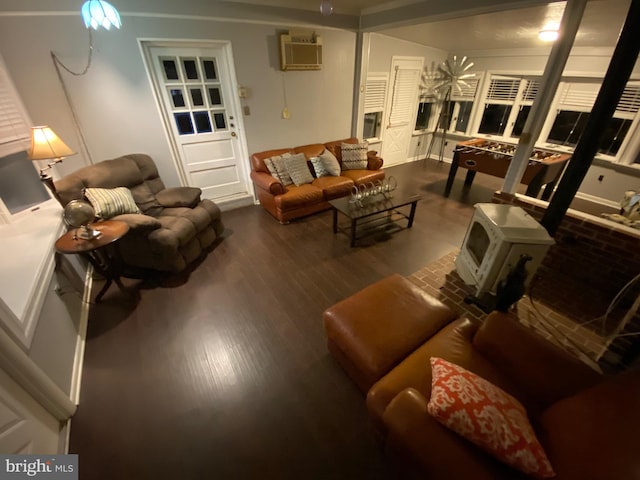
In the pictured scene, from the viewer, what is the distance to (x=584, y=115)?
418 centimetres

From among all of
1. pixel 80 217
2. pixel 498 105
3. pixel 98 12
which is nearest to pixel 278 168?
pixel 98 12

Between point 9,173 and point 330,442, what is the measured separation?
333 cm

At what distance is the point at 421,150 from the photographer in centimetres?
626

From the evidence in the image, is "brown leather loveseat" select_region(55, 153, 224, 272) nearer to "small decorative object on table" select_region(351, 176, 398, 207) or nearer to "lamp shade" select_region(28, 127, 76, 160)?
"lamp shade" select_region(28, 127, 76, 160)

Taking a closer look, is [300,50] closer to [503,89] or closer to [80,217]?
[80,217]

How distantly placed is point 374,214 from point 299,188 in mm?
1151

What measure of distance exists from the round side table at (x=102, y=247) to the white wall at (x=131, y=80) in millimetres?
1197

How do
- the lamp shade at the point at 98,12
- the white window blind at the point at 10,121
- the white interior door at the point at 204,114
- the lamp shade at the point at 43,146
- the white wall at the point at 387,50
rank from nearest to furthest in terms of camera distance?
the lamp shade at the point at 98,12 < the lamp shade at the point at 43,146 < the white window blind at the point at 10,121 < the white interior door at the point at 204,114 < the white wall at the point at 387,50

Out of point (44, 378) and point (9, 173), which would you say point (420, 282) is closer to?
point (44, 378)

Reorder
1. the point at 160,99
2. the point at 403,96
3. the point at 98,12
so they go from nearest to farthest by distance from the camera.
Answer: the point at 98,12 → the point at 160,99 → the point at 403,96

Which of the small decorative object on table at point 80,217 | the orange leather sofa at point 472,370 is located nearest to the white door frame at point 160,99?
the small decorative object on table at point 80,217

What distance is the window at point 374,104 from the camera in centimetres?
470

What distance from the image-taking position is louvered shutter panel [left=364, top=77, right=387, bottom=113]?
15.4ft

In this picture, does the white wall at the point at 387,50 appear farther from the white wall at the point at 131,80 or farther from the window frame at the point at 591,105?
the window frame at the point at 591,105
